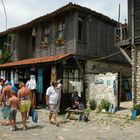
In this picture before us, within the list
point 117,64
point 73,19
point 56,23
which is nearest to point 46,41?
point 56,23

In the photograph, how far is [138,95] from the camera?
15422 millimetres

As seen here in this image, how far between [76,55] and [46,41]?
3484 millimetres

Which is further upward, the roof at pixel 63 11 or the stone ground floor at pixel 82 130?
the roof at pixel 63 11

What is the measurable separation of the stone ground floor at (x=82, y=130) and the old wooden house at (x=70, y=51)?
4510 mm

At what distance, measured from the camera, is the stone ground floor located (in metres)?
9.89

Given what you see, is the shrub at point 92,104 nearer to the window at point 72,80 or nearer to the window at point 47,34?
the window at point 72,80

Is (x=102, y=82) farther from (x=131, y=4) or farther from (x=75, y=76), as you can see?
(x=131, y=4)

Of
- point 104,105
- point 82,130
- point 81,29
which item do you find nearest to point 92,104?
point 104,105

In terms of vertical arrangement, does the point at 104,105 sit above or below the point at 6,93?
below

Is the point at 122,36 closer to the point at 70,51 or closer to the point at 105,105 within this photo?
the point at 70,51

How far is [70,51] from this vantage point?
18359mm

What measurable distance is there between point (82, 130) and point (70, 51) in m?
7.81

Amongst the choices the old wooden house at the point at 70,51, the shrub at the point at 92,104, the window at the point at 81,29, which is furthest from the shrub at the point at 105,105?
the window at the point at 81,29

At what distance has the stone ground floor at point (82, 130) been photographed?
9.89 metres
